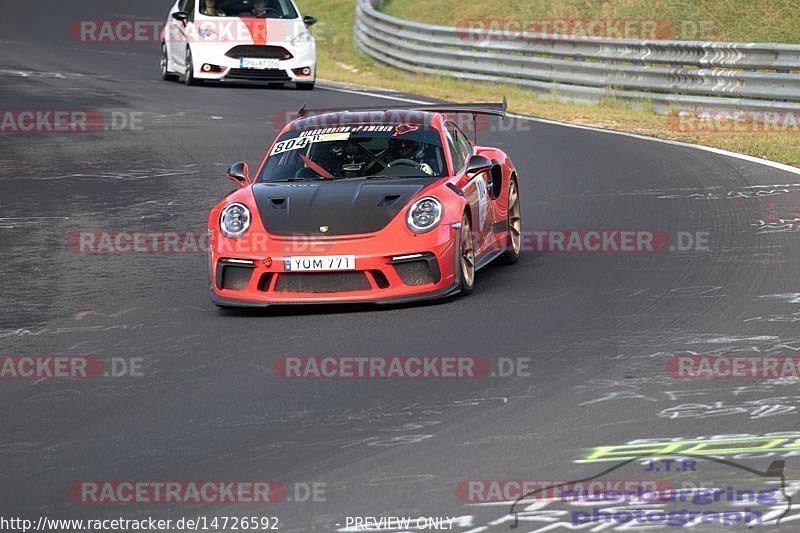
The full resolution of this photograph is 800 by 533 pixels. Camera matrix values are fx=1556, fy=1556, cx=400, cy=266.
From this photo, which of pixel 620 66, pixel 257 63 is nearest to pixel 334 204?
pixel 620 66

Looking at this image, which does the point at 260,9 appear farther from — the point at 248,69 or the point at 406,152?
the point at 406,152

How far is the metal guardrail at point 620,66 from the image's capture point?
68.4 ft

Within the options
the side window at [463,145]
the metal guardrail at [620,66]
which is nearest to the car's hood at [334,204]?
the side window at [463,145]

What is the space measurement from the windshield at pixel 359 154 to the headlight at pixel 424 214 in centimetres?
68

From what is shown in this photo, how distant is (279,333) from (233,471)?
3.04 metres

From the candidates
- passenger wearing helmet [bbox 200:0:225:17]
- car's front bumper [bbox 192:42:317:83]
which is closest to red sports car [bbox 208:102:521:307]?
car's front bumper [bbox 192:42:317:83]

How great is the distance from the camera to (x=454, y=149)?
1130 centimetres

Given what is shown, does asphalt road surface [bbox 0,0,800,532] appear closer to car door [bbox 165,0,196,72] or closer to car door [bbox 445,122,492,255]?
car door [bbox 445,122,492,255]

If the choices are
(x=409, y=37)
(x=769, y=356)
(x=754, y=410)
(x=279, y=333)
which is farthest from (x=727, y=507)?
(x=409, y=37)

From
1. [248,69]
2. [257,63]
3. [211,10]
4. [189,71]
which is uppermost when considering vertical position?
[211,10]

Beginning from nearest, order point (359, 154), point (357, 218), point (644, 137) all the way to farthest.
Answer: point (357, 218), point (359, 154), point (644, 137)

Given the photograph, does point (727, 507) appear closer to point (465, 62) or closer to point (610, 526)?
point (610, 526)

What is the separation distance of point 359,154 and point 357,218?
114cm

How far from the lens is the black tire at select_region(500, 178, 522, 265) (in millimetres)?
11738
